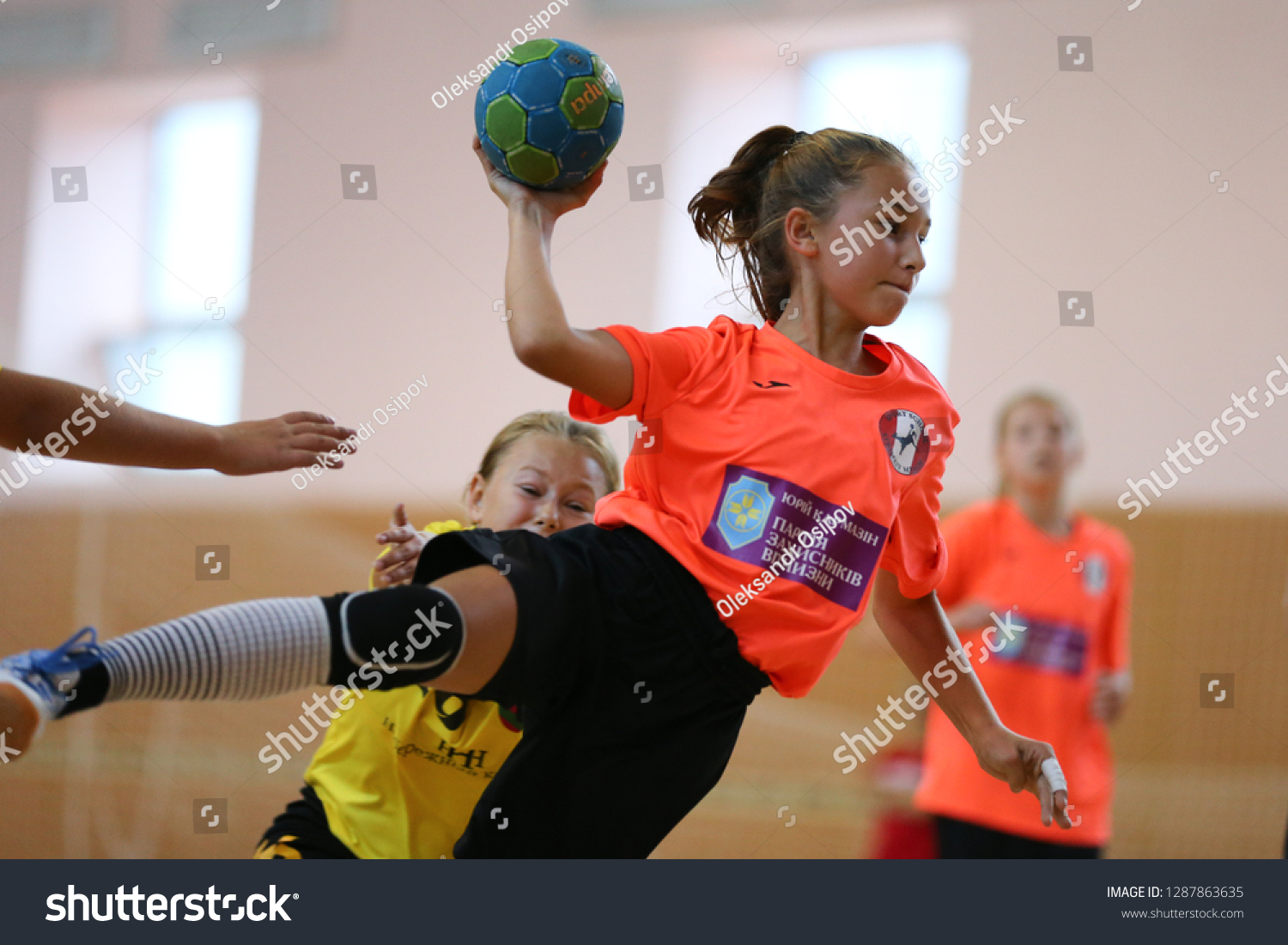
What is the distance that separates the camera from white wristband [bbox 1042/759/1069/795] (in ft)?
5.81

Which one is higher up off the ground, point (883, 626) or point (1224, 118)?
point (1224, 118)

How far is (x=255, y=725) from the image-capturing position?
493 cm

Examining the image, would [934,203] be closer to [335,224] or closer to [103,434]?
[335,224]

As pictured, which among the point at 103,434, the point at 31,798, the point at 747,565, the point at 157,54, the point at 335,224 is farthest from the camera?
the point at 157,54

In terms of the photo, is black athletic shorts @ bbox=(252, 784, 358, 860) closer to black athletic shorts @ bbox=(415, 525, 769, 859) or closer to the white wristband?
black athletic shorts @ bbox=(415, 525, 769, 859)

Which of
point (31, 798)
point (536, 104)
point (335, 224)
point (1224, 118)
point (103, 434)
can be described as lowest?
point (31, 798)

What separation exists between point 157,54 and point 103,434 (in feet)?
14.4

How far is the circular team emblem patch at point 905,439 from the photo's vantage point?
1713 millimetres

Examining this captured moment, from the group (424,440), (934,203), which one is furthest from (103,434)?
(934,203)

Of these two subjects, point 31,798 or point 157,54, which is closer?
point 31,798

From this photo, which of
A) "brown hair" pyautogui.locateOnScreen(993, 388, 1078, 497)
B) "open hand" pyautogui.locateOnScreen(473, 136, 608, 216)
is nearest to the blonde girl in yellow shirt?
"open hand" pyautogui.locateOnScreen(473, 136, 608, 216)

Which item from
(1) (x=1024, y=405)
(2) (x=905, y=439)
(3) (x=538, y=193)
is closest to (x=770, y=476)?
(2) (x=905, y=439)

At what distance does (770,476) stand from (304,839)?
1159 mm

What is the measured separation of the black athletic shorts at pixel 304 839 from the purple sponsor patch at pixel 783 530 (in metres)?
0.97
